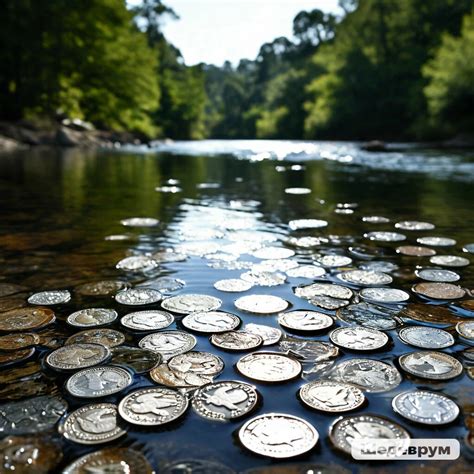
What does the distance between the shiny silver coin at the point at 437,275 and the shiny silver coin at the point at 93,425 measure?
3221mm

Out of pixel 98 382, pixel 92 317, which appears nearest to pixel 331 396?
pixel 98 382

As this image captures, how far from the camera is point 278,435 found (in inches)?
79.8

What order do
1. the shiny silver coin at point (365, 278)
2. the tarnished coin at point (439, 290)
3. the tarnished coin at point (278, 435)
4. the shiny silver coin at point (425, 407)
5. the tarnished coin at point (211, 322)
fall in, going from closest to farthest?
the tarnished coin at point (278, 435) < the shiny silver coin at point (425, 407) < the tarnished coin at point (211, 322) < the tarnished coin at point (439, 290) < the shiny silver coin at point (365, 278)

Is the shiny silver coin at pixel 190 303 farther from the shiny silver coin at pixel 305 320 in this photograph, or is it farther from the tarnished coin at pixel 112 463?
the tarnished coin at pixel 112 463

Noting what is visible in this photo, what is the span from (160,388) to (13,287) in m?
2.27

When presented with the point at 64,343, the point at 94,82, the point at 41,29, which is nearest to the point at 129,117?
the point at 94,82

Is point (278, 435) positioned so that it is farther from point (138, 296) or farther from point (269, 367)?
point (138, 296)

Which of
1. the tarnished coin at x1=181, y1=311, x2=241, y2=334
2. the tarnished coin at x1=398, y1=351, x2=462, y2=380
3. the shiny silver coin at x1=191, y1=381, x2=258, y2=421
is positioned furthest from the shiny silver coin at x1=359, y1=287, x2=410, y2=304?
the shiny silver coin at x1=191, y1=381, x2=258, y2=421

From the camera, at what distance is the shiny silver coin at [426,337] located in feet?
9.49

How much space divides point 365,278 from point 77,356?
2.70m

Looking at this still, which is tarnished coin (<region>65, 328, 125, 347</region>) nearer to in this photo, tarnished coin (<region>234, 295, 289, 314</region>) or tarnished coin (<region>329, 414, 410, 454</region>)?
tarnished coin (<region>234, 295, 289, 314</region>)

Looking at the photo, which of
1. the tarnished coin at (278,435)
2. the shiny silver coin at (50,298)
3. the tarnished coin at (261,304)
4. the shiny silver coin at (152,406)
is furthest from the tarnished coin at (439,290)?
the shiny silver coin at (50,298)

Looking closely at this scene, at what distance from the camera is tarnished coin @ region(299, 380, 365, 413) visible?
2237 millimetres

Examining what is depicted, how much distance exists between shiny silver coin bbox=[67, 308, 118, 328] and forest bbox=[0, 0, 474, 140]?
3333cm
